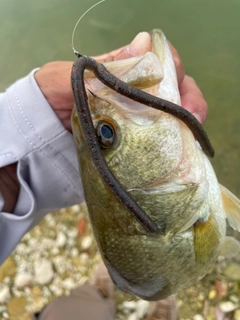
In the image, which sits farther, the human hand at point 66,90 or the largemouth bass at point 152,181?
the human hand at point 66,90

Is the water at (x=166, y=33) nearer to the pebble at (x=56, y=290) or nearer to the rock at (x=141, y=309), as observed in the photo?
the rock at (x=141, y=309)

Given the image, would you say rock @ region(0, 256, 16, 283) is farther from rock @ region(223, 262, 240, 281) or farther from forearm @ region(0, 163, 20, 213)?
rock @ region(223, 262, 240, 281)

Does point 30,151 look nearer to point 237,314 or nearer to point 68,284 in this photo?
point 68,284

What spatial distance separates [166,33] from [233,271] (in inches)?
95.2

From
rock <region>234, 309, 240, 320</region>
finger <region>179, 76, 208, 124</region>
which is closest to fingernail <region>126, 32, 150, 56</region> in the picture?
finger <region>179, 76, 208, 124</region>

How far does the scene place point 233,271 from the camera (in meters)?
2.86

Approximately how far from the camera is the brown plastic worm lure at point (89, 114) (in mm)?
1039

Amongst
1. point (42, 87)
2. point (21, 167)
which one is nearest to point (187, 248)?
point (21, 167)

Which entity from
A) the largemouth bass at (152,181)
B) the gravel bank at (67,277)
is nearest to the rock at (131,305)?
the gravel bank at (67,277)

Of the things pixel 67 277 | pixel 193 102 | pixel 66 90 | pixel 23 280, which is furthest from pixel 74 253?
pixel 193 102

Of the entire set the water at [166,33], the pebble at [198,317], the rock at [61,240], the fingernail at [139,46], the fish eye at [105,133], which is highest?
the fingernail at [139,46]

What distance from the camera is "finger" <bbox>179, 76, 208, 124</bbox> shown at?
1690 millimetres

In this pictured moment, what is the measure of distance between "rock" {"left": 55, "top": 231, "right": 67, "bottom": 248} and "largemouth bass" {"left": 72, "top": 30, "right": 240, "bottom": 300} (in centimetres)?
188

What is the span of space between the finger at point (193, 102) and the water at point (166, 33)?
164 cm
